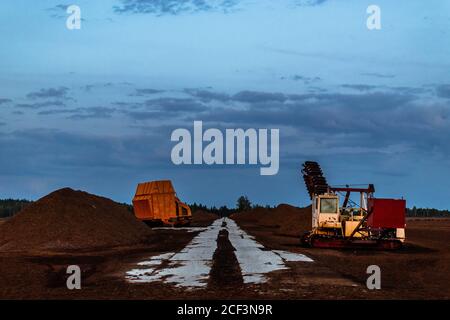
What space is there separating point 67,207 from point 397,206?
2011cm

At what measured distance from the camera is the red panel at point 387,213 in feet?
100

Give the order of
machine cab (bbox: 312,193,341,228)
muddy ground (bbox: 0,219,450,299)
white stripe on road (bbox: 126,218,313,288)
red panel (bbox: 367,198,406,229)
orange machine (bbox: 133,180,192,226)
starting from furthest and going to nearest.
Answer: orange machine (bbox: 133,180,192,226)
machine cab (bbox: 312,193,341,228)
red panel (bbox: 367,198,406,229)
white stripe on road (bbox: 126,218,313,288)
muddy ground (bbox: 0,219,450,299)

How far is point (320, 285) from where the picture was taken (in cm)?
1681

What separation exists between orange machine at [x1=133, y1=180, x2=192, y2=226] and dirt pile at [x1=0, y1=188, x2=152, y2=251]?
46.3 feet

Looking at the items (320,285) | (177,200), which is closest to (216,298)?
(320,285)

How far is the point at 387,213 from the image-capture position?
30.6m

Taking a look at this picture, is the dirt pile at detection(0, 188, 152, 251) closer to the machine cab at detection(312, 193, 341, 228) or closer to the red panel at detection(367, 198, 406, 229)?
the machine cab at detection(312, 193, 341, 228)

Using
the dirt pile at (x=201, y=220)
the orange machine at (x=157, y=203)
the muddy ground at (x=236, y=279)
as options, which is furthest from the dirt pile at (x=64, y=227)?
the dirt pile at (x=201, y=220)

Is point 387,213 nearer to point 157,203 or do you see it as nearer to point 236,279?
point 236,279

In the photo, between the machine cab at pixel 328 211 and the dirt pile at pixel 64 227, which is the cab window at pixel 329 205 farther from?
the dirt pile at pixel 64 227

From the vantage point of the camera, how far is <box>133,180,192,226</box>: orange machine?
58750mm

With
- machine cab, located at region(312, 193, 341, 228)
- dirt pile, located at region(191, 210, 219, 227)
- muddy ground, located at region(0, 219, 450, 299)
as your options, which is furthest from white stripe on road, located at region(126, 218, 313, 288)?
dirt pile, located at region(191, 210, 219, 227)

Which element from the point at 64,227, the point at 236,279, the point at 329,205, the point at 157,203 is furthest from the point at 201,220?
the point at 236,279
